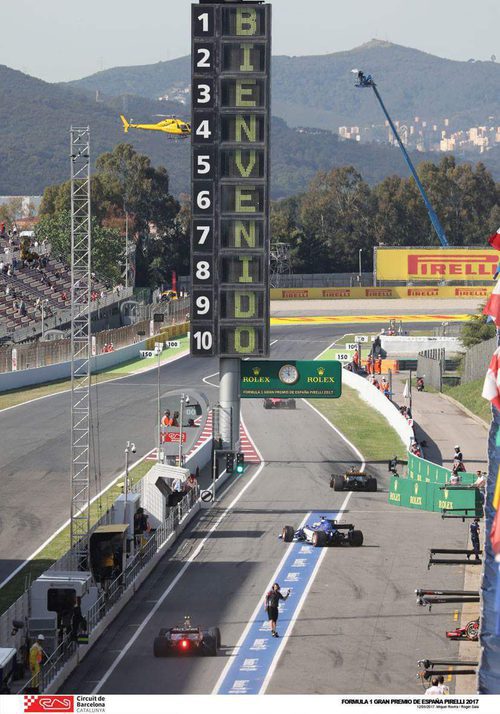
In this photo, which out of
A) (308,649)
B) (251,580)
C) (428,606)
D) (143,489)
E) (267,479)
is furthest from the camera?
(267,479)

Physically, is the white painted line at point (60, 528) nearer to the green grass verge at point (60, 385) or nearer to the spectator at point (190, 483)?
the spectator at point (190, 483)

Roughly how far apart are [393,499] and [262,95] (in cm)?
1528

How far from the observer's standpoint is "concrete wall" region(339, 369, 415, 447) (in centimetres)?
7081

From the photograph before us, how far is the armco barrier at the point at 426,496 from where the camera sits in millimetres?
50906

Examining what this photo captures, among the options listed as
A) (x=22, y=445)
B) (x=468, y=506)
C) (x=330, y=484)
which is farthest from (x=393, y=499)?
(x=22, y=445)

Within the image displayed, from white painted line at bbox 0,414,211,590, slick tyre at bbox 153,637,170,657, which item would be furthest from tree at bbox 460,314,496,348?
slick tyre at bbox 153,637,170,657

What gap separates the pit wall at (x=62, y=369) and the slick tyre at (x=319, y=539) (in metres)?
39.2

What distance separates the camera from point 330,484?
57938 mm

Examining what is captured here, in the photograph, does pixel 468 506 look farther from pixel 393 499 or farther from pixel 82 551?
pixel 82 551

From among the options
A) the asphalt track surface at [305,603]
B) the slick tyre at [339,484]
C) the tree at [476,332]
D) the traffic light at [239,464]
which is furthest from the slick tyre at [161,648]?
the tree at [476,332]

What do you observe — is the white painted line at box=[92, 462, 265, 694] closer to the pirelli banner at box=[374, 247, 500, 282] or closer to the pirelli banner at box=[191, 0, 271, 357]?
the pirelli banner at box=[191, 0, 271, 357]

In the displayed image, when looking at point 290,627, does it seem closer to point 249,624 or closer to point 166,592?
point 249,624

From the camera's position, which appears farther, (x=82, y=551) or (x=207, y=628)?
(x=82, y=551)

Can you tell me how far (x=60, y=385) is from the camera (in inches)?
3366
